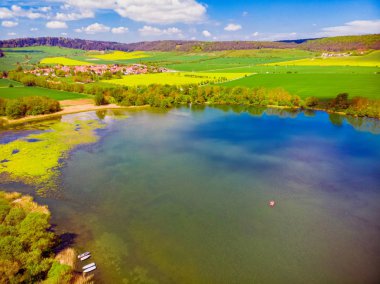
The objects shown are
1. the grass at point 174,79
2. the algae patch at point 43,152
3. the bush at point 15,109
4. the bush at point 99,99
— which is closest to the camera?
the algae patch at point 43,152

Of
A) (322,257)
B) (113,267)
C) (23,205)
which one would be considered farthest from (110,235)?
(322,257)

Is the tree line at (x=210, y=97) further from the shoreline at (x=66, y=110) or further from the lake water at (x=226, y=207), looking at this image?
the lake water at (x=226, y=207)

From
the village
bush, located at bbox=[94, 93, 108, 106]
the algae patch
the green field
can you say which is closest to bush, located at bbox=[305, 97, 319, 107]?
the algae patch

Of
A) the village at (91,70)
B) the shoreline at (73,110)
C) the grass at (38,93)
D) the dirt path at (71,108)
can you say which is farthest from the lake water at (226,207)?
the village at (91,70)

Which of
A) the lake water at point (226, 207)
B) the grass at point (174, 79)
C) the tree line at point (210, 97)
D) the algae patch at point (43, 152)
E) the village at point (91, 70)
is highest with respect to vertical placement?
the village at point (91, 70)

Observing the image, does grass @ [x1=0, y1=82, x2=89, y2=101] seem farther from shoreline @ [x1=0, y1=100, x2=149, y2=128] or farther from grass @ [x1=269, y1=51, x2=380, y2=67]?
grass @ [x1=269, y1=51, x2=380, y2=67]

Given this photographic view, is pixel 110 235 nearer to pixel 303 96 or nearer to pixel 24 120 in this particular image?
pixel 24 120

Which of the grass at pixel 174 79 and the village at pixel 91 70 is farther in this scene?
the village at pixel 91 70
